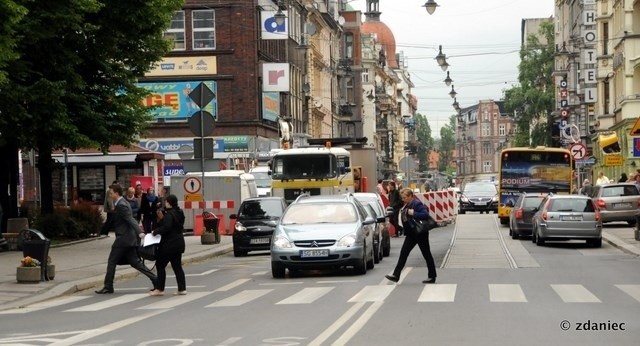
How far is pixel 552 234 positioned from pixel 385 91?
129 meters

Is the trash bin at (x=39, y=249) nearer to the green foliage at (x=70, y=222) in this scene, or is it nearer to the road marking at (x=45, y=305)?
the road marking at (x=45, y=305)

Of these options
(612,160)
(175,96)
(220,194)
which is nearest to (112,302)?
(220,194)

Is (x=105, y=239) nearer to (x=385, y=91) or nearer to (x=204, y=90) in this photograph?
(x=204, y=90)

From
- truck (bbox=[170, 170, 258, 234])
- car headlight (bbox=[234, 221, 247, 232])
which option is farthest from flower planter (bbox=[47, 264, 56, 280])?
truck (bbox=[170, 170, 258, 234])

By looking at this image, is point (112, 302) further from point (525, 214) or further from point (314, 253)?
point (525, 214)

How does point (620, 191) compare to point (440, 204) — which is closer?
point (620, 191)

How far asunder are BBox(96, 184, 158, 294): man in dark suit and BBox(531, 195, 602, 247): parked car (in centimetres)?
1519

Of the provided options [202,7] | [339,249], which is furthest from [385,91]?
[339,249]

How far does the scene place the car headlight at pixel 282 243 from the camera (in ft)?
76.8

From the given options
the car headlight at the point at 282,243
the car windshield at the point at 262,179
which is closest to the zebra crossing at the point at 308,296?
the car headlight at the point at 282,243

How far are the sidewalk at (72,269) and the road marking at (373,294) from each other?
5209 millimetres

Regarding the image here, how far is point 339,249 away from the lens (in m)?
23.3

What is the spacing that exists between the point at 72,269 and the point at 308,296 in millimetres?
8737

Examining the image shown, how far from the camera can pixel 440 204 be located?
2064 inches
